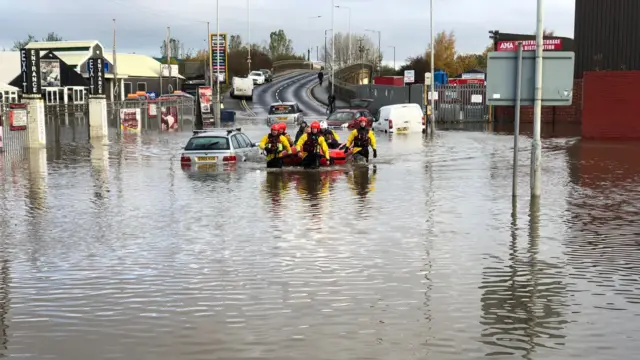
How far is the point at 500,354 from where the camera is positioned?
6938mm

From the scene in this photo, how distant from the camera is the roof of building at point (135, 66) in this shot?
321 feet

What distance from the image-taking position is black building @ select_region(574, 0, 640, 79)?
44250mm

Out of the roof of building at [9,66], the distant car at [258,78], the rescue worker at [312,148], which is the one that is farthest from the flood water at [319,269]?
Result: the distant car at [258,78]

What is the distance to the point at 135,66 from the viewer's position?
335 feet

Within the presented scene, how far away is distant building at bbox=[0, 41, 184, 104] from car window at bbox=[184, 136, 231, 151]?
41.5 meters

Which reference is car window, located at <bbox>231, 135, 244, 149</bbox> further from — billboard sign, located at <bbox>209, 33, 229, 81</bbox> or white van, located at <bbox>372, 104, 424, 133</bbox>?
billboard sign, located at <bbox>209, 33, 229, 81</bbox>

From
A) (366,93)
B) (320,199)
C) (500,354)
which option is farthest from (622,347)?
(366,93)

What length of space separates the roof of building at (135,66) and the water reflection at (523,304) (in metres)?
89.3

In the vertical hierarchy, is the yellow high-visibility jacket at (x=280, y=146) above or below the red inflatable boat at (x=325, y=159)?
above

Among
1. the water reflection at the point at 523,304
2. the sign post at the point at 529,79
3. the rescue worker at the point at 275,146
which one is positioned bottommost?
the water reflection at the point at 523,304

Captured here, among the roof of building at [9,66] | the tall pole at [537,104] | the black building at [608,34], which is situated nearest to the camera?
the tall pole at [537,104]

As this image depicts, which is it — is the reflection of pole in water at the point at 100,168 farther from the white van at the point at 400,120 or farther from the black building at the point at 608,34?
the black building at the point at 608,34

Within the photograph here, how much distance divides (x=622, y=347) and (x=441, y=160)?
20696mm

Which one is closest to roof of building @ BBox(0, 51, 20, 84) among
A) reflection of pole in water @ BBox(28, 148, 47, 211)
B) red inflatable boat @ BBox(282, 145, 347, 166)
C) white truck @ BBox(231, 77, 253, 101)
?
white truck @ BBox(231, 77, 253, 101)
